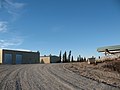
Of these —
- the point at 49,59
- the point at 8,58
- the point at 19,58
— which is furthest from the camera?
the point at 49,59

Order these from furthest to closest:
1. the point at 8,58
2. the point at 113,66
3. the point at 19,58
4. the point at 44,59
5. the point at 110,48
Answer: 1. the point at 44,59
2. the point at 19,58
3. the point at 8,58
4. the point at 110,48
5. the point at 113,66

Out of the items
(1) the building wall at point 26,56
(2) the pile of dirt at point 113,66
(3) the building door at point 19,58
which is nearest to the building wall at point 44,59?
(1) the building wall at point 26,56

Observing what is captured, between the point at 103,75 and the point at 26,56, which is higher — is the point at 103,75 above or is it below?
below

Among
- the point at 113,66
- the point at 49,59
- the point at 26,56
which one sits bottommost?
the point at 113,66

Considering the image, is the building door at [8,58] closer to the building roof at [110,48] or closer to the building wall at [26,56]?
the building wall at [26,56]

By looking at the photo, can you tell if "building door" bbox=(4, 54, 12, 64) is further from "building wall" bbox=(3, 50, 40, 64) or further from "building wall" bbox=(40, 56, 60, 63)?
"building wall" bbox=(40, 56, 60, 63)

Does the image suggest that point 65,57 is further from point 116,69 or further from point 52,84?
point 52,84

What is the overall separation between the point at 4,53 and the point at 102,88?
48.6m

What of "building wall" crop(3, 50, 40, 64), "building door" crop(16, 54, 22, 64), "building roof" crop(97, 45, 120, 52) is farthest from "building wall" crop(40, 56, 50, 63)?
"building roof" crop(97, 45, 120, 52)

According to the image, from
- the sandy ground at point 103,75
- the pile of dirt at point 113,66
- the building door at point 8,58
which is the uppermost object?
the building door at point 8,58

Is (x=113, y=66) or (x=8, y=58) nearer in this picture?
(x=113, y=66)

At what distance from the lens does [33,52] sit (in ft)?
223

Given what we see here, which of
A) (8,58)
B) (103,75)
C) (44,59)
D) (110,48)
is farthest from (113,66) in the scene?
(44,59)

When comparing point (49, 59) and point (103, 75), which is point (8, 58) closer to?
point (49, 59)
